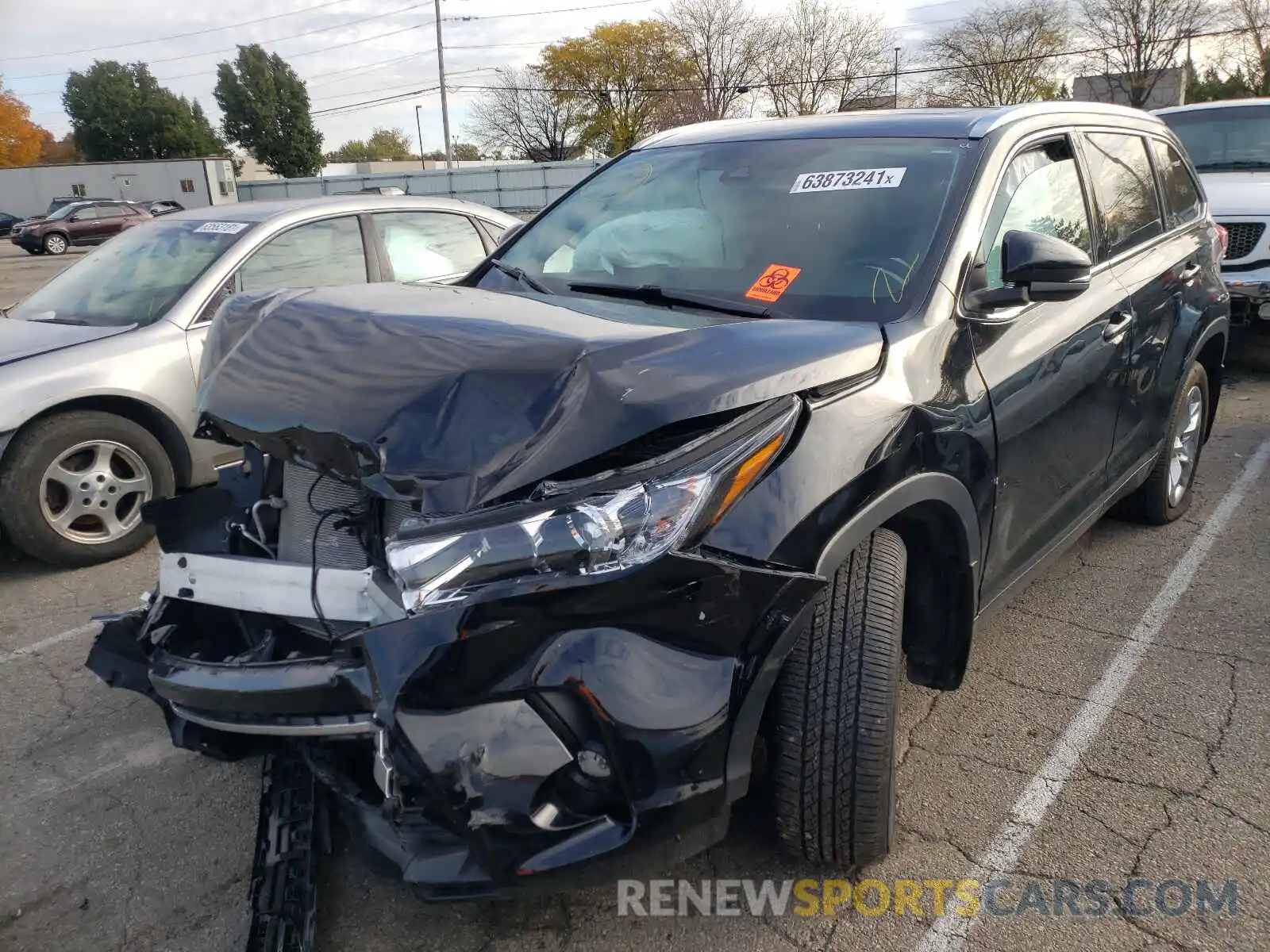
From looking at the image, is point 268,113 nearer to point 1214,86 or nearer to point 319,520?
point 1214,86

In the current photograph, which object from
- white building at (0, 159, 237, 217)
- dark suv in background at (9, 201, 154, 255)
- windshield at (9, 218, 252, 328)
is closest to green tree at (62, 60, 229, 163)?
white building at (0, 159, 237, 217)

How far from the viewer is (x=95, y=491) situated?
4.53m

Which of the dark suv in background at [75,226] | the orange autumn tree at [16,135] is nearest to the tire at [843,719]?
the dark suv in background at [75,226]

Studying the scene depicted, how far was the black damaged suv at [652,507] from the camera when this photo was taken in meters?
1.75

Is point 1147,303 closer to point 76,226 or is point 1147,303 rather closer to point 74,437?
point 74,437

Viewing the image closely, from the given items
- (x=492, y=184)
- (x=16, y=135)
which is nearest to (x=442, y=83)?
(x=492, y=184)

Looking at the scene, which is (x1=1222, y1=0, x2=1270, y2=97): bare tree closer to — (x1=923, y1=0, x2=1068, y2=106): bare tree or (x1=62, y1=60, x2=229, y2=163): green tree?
(x1=923, y1=0, x2=1068, y2=106): bare tree

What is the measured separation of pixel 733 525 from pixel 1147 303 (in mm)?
2631

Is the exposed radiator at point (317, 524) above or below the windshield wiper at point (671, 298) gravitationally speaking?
below

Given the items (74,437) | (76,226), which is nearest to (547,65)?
(76,226)

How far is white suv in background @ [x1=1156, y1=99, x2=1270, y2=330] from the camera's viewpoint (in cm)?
752

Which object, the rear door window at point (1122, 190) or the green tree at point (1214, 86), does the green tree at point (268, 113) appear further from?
the rear door window at point (1122, 190)

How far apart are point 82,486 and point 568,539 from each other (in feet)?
12.2

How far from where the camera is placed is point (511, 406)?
1899mm
